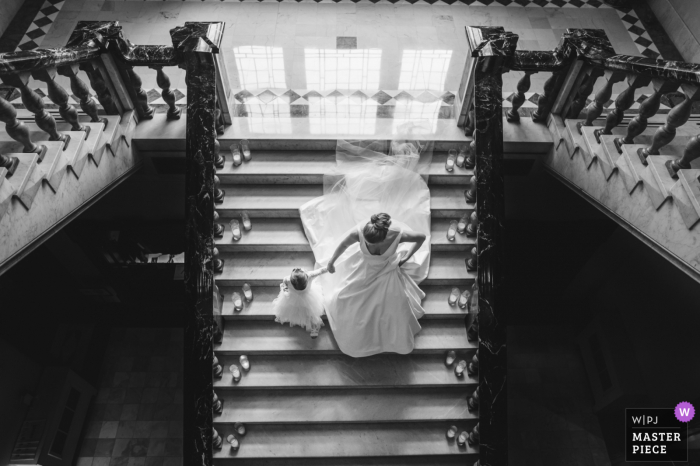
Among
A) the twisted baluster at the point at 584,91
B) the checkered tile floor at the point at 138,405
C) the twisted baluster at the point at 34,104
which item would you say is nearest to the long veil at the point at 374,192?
the twisted baluster at the point at 584,91

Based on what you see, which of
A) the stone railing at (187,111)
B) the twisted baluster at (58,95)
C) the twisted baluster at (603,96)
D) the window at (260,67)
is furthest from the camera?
the window at (260,67)

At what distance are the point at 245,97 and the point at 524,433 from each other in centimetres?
692

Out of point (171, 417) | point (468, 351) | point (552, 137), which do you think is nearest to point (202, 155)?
point (468, 351)

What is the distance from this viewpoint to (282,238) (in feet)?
17.6

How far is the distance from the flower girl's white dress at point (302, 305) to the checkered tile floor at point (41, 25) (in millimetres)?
5933

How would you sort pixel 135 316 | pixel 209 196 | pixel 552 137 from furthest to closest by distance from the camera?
pixel 135 316
pixel 552 137
pixel 209 196

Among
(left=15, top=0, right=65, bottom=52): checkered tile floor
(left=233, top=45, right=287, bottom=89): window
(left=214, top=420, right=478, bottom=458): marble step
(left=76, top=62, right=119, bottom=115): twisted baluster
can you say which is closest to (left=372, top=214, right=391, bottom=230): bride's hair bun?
(left=214, top=420, right=478, bottom=458): marble step

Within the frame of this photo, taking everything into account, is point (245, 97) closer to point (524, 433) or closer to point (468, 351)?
point (468, 351)

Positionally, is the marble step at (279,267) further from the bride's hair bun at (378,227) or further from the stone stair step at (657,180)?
the stone stair step at (657,180)

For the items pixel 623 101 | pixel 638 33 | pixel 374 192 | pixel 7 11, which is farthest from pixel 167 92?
pixel 638 33

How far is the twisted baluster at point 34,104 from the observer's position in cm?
369

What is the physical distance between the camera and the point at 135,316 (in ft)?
27.9

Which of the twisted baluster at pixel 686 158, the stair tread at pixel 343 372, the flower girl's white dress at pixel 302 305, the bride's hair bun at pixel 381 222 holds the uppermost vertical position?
the twisted baluster at pixel 686 158

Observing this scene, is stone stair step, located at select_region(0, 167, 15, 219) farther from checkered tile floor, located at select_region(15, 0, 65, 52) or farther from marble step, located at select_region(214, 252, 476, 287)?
checkered tile floor, located at select_region(15, 0, 65, 52)
